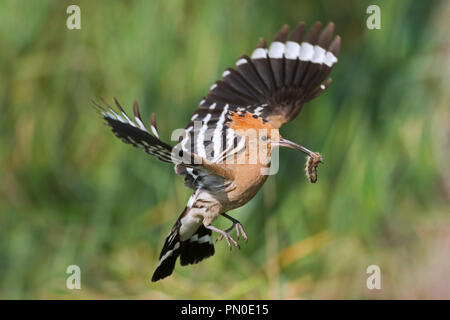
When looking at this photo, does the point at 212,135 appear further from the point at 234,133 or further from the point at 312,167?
the point at 312,167

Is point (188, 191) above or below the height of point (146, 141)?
above

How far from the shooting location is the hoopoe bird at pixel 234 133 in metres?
1.03

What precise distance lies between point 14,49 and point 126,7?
1.85 ft

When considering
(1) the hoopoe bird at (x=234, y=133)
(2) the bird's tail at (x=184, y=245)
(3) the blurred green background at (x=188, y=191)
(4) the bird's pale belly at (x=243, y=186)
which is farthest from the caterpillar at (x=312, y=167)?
(3) the blurred green background at (x=188, y=191)

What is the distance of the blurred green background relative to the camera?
2.80m

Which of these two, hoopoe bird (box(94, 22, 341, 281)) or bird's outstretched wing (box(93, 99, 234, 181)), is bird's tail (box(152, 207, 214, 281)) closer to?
hoopoe bird (box(94, 22, 341, 281))

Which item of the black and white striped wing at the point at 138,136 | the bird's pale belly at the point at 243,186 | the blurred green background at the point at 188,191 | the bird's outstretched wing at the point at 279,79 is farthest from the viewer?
the blurred green background at the point at 188,191

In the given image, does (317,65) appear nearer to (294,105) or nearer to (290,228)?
(294,105)

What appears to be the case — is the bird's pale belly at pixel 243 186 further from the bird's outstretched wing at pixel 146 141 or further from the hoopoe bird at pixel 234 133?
the bird's outstretched wing at pixel 146 141

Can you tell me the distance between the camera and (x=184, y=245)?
1318mm

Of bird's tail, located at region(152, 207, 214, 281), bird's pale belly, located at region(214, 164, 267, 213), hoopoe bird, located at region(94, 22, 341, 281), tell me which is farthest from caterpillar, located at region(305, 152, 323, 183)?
bird's tail, located at region(152, 207, 214, 281)

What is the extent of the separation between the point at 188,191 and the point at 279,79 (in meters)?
1.36

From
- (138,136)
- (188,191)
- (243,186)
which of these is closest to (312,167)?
(243,186)

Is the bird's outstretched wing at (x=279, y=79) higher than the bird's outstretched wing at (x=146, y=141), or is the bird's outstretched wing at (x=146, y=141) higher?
the bird's outstretched wing at (x=279, y=79)
